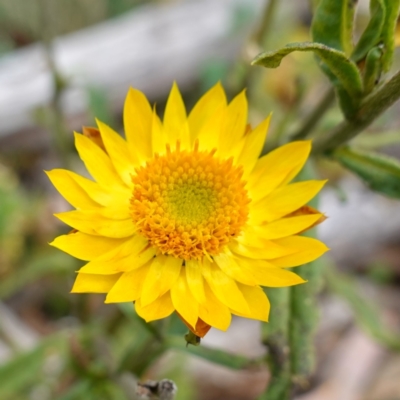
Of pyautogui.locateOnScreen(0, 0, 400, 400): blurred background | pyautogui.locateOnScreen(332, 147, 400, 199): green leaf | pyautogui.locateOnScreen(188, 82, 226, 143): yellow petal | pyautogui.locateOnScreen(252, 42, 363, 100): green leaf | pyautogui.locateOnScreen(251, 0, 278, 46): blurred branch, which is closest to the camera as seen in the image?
pyautogui.locateOnScreen(252, 42, 363, 100): green leaf

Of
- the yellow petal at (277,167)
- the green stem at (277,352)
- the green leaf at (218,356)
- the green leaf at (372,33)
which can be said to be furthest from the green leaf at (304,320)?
the green leaf at (372,33)

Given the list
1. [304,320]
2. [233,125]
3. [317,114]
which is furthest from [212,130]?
[304,320]

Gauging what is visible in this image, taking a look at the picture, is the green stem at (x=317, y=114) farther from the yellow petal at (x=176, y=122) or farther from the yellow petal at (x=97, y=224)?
the yellow petal at (x=97, y=224)

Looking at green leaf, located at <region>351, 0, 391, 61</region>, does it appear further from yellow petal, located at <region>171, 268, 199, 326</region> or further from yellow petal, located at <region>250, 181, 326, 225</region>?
yellow petal, located at <region>171, 268, 199, 326</region>

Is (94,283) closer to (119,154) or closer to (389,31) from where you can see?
(119,154)

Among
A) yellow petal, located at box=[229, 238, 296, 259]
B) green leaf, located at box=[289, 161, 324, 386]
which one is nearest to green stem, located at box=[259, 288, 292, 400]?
green leaf, located at box=[289, 161, 324, 386]

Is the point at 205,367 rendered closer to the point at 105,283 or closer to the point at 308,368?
the point at 308,368
